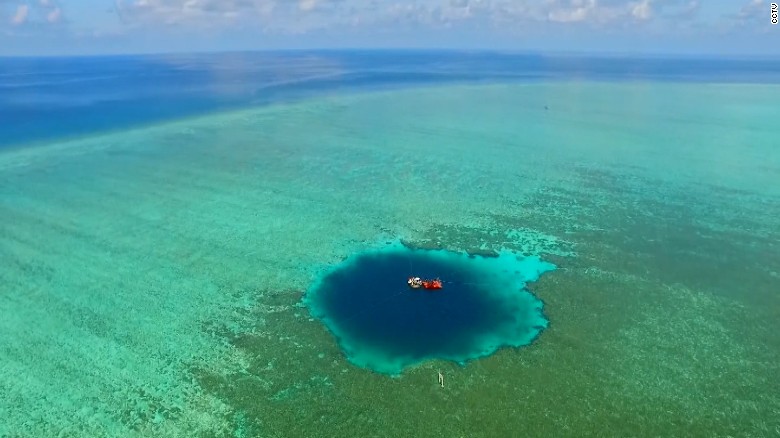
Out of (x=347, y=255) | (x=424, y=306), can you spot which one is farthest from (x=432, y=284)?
(x=347, y=255)

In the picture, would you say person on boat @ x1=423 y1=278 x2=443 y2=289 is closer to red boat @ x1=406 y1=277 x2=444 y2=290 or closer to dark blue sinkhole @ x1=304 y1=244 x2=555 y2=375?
red boat @ x1=406 y1=277 x2=444 y2=290

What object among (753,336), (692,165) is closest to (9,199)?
(753,336)

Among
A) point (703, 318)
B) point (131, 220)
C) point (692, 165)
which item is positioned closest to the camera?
point (703, 318)

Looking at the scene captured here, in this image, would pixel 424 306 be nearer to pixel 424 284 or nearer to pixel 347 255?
pixel 424 284

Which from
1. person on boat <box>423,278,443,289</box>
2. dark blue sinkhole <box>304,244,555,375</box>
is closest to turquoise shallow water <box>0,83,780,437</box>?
dark blue sinkhole <box>304,244,555,375</box>

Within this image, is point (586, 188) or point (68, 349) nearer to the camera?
point (68, 349)

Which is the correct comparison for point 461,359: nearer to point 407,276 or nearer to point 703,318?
point 407,276

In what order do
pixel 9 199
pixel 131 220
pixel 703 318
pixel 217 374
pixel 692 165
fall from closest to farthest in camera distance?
pixel 217 374
pixel 703 318
pixel 131 220
pixel 9 199
pixel 692 165
